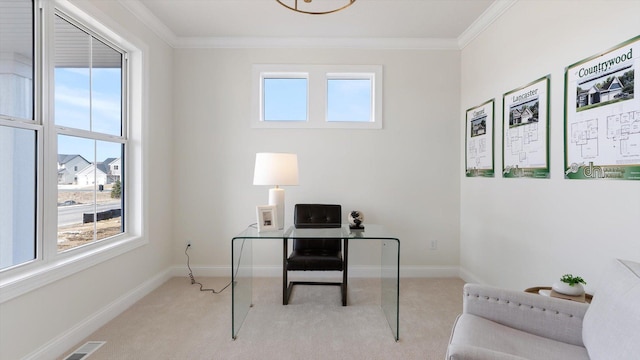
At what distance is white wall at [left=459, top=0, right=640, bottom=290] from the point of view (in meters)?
1.63

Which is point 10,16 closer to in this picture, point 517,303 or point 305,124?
point 305,124

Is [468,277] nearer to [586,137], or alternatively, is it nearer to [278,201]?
[586,137]

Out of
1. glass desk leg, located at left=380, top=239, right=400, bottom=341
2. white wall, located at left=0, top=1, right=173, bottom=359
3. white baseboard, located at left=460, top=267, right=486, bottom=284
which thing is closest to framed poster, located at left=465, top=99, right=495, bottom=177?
white baseboard, located at left=460, top=267, right=486, bottom=284

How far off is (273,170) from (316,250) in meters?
0.99

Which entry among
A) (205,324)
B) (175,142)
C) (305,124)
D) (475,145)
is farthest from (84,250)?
(475,145)

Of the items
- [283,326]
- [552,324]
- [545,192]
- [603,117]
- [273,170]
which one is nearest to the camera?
[552,324]

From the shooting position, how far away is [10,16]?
1681 millimetres

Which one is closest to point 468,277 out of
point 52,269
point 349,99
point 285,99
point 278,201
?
point 278,201

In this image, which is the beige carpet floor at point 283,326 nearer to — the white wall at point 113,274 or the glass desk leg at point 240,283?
the glass desk leg at point 240,283

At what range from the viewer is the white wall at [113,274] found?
168 centimetres

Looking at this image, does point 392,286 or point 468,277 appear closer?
point 392,286

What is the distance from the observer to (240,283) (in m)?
2.49

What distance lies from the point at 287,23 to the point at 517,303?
299cm

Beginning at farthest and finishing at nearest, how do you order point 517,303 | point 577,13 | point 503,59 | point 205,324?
point 503,59
point 205,324
point 577,13
point 517,303
